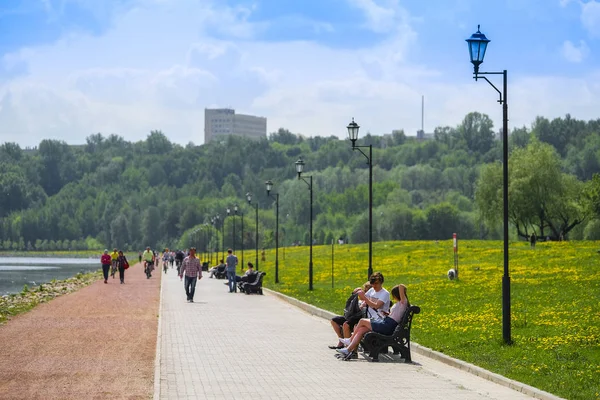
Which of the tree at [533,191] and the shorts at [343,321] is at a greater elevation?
the tree at [533,191]

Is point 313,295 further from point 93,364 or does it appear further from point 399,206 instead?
point 399,206

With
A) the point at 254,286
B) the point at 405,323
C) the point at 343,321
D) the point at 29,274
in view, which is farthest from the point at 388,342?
the point at 29,274

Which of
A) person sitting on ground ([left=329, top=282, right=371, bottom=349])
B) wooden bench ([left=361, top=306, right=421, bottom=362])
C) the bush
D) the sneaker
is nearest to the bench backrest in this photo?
wooden bench ([left=361, top=306, right=421, bottom=362])

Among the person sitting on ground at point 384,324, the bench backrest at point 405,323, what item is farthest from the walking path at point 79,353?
the bench backrest at point 405,323

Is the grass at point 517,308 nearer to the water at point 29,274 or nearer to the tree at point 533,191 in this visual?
the tree at point 533,191

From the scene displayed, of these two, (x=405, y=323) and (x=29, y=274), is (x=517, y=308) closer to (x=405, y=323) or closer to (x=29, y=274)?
(x=405, y=323)

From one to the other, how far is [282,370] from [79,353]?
14.8ft

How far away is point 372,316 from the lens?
18438 millimetres

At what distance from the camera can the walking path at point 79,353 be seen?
13944mm

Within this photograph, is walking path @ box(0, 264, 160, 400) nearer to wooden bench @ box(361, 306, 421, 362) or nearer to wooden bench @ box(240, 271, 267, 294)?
wooden bench @ box(361, 306, 421, 362)

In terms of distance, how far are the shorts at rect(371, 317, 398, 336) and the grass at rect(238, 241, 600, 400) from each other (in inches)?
43.0

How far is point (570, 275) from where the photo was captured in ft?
110

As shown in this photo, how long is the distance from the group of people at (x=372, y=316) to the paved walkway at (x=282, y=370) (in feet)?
1.10

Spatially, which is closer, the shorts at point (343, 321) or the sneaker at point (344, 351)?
the sneaker at point (344, 351)
